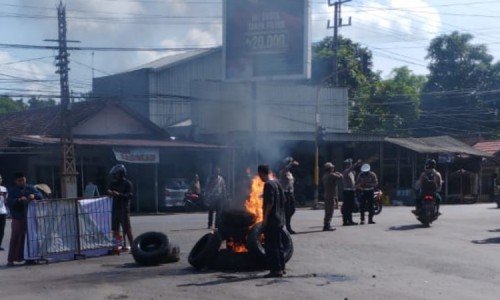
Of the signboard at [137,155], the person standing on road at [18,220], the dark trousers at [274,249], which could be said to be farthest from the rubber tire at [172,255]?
the signboard at [137,155]

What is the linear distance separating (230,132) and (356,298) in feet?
90.6

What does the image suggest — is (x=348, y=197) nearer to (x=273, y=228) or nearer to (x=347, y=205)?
(x=347, y=205)

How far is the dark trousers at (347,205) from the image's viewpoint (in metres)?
19.9

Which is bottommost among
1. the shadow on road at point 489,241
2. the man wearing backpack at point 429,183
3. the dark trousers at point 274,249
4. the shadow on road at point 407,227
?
the shadow on road at point 407,227

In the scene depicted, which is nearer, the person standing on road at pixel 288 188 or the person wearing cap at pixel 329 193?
the person standing on road at pixel 288 188

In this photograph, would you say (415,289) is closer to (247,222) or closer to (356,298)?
(356,298)

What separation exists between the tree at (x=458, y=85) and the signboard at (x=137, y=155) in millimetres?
36148

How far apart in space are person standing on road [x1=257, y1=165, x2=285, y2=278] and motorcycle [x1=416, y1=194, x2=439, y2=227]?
29.2ft

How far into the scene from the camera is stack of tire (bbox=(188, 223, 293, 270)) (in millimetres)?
11688

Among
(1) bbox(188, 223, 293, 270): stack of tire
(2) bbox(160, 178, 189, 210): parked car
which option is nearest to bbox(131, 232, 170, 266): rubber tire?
(1) bbox(188, 223, 293, 270): stack of tire

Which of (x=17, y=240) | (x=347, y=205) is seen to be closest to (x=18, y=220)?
Answer: (x=17, y=240)

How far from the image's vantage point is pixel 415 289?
10.3 metres

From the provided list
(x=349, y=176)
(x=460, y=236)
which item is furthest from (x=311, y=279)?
(x=349, y=176)

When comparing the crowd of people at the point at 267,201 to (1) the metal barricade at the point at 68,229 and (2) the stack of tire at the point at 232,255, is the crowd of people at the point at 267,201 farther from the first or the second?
(2) the stack of tire at the point at 232,255
